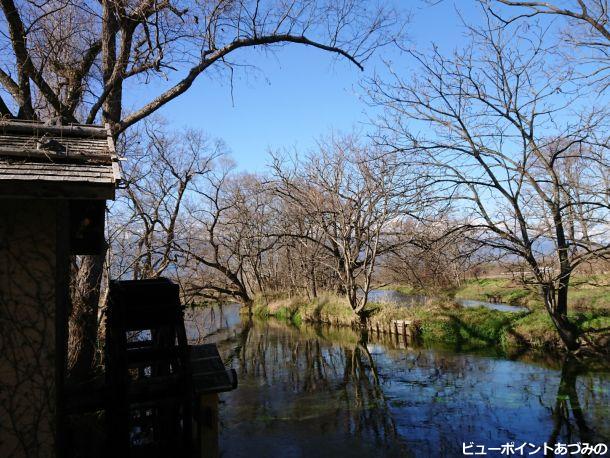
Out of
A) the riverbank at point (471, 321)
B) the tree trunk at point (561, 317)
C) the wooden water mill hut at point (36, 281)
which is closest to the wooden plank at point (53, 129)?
the wooden water mill hut at point (36, 281)

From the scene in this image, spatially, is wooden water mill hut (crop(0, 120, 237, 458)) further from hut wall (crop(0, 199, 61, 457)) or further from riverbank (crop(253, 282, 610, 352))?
riverbank (crop(253, 282, 610, 352))

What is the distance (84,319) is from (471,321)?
11694 mm

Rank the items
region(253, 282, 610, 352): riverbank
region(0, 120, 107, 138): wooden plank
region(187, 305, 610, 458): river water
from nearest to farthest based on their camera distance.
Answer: region(0, 120, 107, 138): wooden plank
region(187, 305, 610, 458): river water
region(253, 282, 610, 352): riverbank

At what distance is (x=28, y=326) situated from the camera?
4.03 metres

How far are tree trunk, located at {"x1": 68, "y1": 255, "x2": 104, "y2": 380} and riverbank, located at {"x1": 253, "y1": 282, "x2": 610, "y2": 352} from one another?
34.6 ft

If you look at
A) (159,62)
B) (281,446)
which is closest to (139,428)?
(281,446)

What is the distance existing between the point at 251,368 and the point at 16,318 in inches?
353

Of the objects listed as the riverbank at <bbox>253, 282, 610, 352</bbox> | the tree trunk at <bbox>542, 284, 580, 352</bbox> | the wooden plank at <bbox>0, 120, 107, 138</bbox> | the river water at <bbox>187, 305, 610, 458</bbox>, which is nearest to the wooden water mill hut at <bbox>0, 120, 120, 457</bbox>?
the wooden plank at <bbox>0, 120, 107, 138</bbox>

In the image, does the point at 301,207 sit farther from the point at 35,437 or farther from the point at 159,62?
the point at 35,437

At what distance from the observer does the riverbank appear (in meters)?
12.3

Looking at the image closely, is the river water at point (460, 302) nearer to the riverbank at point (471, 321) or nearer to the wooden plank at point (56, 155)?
the riverbank at point (471, 321)

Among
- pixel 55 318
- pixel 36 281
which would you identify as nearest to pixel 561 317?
pixel 55 318

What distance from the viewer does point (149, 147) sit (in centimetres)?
1788

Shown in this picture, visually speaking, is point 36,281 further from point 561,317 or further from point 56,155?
point 561,317
